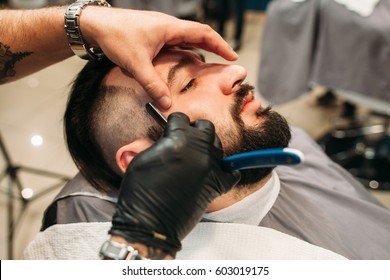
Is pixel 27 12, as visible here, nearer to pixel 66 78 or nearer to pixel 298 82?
pixel 298 82

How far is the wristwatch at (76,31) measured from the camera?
948 millimetres

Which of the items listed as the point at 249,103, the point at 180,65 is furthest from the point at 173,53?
the point at 249,103

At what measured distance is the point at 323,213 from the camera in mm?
1120

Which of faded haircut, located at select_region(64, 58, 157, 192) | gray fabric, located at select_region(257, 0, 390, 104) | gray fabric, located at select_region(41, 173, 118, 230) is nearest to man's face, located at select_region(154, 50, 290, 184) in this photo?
faded haircut, located at select_region(64, 58, 157, 192)

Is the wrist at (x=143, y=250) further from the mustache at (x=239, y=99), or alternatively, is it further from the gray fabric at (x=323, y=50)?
the gray fabric at (x=323, y=50)

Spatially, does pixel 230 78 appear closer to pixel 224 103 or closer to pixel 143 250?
pixel 224 103

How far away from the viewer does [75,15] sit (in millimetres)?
946

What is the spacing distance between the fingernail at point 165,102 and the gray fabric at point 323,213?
34 cm

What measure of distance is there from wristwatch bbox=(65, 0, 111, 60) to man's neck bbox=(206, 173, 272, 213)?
0.55 m

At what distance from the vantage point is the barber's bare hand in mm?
879

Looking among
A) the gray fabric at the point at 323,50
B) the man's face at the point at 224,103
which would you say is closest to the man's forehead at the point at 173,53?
the man's face at the point at 224,103

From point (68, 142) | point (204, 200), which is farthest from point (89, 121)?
point (204, 200)
